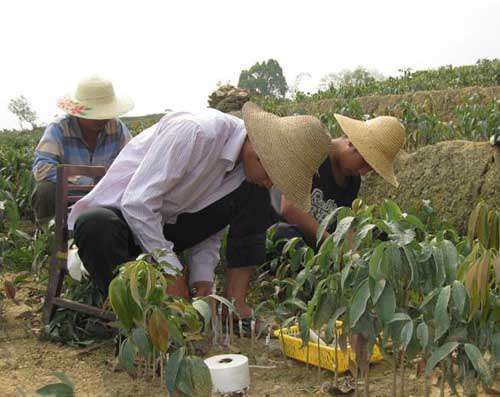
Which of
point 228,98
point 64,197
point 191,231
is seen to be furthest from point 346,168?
point 228,98

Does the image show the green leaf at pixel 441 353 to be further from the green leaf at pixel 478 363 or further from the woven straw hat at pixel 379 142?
the woven straw hat at pixel 379 142

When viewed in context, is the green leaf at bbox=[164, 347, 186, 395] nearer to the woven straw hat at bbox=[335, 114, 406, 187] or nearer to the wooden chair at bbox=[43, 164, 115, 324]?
the wooden chair at bbox=[43, 164, 115, 324]

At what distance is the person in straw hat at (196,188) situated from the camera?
202 cm

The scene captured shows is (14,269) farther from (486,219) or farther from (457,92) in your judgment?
(457,92)

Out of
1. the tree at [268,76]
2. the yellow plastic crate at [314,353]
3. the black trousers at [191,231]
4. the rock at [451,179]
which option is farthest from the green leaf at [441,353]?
the tree at [268,76]

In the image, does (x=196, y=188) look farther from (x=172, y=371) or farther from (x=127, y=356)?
(x=172, y=371)

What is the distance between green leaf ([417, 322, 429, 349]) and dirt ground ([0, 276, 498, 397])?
49 centimetres

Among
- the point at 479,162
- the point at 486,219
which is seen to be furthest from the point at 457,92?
the point at 486,219

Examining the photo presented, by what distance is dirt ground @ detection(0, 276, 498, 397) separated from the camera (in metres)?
1.91

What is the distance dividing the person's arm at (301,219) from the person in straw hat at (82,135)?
0.98 meters

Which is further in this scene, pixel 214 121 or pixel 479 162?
pixel 479 162

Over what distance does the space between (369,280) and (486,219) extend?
37cm

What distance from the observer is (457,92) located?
36.6 feet

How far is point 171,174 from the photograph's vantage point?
2049 millimetres
